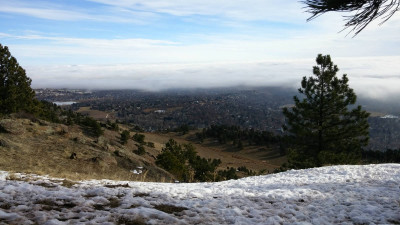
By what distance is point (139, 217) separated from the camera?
5.06 metres

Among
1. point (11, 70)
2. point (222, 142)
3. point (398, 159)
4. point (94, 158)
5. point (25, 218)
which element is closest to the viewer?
point (25, 218)

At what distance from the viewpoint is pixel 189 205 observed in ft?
20.1

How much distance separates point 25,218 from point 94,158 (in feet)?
40.0

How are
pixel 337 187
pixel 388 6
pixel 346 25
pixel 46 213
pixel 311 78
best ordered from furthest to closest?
pixel 311 78, pixel 337 187, pixel 346 25, pixel 388 6, pixel 46 213

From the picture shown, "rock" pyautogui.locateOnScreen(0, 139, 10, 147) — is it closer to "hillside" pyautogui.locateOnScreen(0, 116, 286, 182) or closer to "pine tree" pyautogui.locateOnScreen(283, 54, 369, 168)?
"hillside" pyautogui.locateOnScreen(0, 116, 286, 182)

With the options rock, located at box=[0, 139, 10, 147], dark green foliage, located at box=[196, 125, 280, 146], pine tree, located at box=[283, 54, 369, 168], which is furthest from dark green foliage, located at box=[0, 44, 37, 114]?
dark green foliage, located at box=[196, 125, 280, 146]

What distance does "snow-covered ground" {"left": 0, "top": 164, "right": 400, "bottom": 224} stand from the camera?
5.01 m

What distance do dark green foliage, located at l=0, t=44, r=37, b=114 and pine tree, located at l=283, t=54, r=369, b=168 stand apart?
2355 centimetres

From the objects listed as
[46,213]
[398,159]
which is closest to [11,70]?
[46,213]

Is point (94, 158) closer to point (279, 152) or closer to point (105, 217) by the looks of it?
point (105, 217)

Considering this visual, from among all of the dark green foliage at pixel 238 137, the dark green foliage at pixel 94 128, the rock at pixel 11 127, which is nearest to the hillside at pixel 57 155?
the rock at pixel 11 127

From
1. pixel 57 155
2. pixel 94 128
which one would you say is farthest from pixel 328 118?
pixel 94 128

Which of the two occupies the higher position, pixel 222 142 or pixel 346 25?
pixel 346 25

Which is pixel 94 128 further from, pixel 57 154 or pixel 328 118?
pixel 328 118
